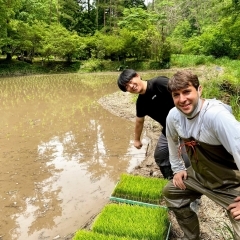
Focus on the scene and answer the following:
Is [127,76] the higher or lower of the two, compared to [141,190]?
higher

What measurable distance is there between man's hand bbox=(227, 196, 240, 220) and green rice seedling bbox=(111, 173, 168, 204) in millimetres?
1574

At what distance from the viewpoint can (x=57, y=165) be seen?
5277mm

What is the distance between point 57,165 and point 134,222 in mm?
2830

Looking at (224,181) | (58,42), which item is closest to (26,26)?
(58,42)

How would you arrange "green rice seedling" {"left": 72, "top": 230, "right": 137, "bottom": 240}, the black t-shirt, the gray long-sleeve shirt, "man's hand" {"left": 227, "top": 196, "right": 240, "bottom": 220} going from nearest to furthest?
the gray long-sleeve shirt, "man's hand" {"left": 227, "top": 196, "right": 240, "bottom": 220}, "green rice seedling" {"left": 72, "top": 230, "right": 137, "bottom": 240}, the black t-shirt

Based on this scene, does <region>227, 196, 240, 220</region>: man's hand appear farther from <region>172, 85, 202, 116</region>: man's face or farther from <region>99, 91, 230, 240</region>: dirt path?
<region>99, 91, 230, 240</region>: dirt path

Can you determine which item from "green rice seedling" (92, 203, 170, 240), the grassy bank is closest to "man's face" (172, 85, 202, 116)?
"green rice seedling" (92, 203, 170, 240)

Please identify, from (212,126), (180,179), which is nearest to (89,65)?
(180,179)

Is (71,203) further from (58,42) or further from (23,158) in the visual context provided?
(58,42)

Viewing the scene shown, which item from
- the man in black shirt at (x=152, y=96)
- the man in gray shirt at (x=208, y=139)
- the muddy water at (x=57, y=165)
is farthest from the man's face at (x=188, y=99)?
the muddy water at (x=57, y=165)

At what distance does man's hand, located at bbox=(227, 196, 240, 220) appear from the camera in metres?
1.80

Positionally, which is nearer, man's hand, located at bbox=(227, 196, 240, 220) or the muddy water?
man's hand, located at bbox=(227, 196, 240, 220)

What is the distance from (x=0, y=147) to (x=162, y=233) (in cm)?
472

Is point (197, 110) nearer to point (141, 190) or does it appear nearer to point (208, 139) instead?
point (208, 139)
